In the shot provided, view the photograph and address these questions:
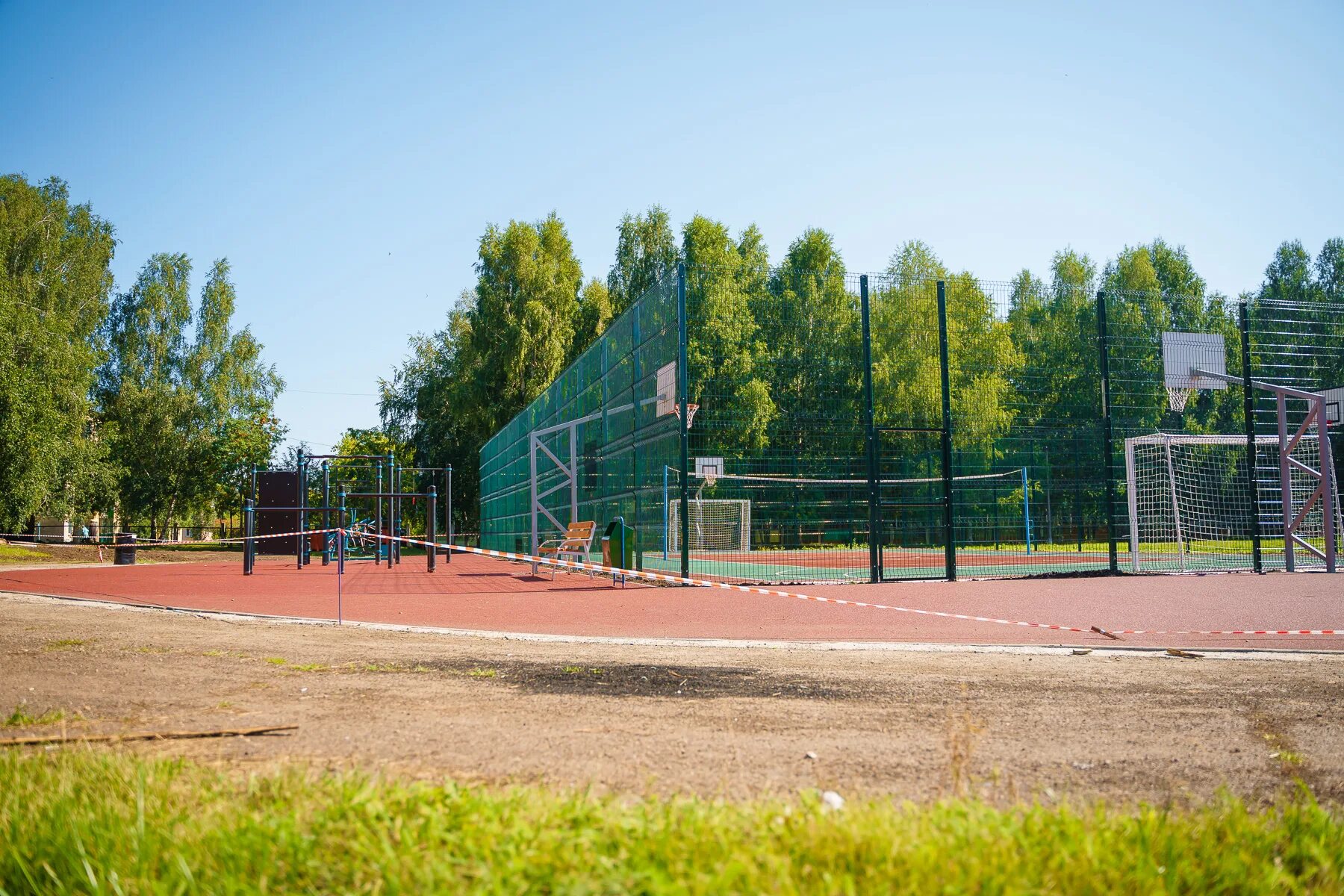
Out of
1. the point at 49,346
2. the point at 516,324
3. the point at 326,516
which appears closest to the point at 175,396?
the point at 49,346

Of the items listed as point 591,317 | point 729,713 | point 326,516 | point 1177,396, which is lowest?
point 729,713

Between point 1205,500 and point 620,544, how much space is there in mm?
10356

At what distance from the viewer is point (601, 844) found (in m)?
2.19

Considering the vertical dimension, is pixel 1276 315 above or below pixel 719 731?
above

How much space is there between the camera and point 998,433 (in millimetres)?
15375

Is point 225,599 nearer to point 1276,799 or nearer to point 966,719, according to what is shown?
point 966,719

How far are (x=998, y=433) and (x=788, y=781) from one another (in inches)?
523

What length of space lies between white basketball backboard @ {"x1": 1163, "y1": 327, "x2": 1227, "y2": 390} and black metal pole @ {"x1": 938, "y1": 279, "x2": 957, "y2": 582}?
165 inches

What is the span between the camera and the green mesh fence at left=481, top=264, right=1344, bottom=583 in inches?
548

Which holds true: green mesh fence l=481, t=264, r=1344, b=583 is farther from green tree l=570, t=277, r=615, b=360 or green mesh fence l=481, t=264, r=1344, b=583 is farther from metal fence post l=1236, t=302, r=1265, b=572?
green tree l=570, t=277, r=615, b=360

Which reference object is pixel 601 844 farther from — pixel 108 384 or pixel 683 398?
pixel 108 384

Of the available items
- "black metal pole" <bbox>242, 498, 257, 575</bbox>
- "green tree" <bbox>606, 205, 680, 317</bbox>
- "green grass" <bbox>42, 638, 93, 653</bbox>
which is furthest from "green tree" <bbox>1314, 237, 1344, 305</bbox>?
"green grass" <bbox>42, 638, 93, 653</bbox>

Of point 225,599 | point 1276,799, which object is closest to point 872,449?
point 225,599

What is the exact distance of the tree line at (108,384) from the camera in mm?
28766
